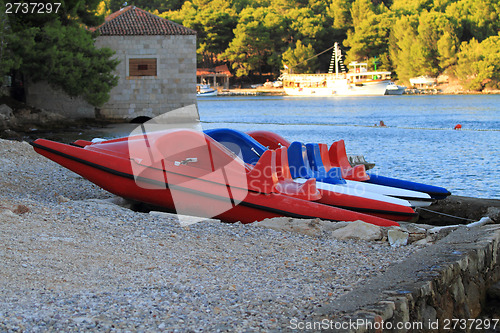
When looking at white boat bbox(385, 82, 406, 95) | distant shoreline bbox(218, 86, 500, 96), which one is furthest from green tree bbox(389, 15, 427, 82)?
distant shoreline bbox(218, 86, 500, 96)

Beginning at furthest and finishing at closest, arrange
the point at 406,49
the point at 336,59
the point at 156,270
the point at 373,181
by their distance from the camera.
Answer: the point at 336,59 → the point at 406,49 → the point at 373,181 → the point at 156,270

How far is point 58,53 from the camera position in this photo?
22.4m

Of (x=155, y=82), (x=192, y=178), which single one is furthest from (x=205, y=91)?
(x=192, y=178)

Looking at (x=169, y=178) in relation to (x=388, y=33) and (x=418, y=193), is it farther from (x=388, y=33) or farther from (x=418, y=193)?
(x=388, y=33)

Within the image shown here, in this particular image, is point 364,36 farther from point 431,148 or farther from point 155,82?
point 431,148

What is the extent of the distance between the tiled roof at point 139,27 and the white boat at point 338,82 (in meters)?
49.4

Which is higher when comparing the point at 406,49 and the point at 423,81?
the point at 406,49

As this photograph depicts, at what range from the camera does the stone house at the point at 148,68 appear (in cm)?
2897

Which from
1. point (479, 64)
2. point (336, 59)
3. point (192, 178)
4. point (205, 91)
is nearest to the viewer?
point (192, 178)

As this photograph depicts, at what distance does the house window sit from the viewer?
1153 inches

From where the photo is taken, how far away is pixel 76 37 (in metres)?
23.6

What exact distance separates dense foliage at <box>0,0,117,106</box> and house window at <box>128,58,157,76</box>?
13.9ft

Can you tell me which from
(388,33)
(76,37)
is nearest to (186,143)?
(76,37)

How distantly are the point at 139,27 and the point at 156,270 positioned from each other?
25.4 meters
